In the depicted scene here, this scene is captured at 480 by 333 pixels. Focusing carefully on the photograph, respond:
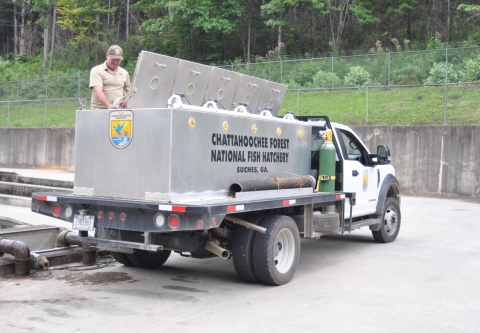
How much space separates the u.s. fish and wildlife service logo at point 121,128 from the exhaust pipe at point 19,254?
6.65 feet

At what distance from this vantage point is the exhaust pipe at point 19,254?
8.26m

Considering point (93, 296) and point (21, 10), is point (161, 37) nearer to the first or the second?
point (21, 10)

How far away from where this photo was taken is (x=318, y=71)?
29734 mm

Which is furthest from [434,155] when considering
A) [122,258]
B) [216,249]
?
[216,249]

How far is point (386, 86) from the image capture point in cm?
2641

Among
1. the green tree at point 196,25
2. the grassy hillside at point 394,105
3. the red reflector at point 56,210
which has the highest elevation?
the green tree at point 196,25

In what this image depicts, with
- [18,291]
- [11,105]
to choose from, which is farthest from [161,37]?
[18,291]

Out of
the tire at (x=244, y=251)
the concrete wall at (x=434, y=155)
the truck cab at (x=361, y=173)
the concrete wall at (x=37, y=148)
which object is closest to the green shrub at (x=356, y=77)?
the concrete wall at (x=434, y=155)

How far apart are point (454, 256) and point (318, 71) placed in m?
20.3

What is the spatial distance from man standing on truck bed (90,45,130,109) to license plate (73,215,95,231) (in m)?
1.60

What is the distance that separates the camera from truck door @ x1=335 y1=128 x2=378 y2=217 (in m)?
10.2

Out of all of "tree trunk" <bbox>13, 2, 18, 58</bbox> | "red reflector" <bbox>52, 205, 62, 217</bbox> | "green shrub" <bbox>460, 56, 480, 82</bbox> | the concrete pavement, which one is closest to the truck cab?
the concrete pavement

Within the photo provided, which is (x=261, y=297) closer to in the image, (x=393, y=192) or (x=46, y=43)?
(x=393, y=192)

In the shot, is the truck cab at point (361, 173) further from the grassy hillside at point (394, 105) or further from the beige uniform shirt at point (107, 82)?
the grassy hillside at point (394, 105)
